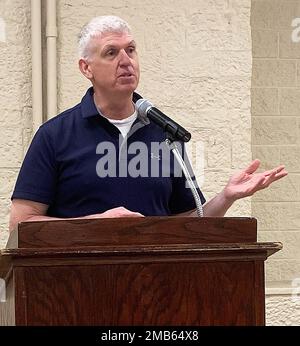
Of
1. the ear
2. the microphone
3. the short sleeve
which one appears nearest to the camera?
the microphone

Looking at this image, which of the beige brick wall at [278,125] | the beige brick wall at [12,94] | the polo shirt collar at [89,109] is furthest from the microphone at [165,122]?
the beige brick wall at [278,125]

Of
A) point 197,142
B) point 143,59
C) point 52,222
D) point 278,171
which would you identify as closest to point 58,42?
point 143,59

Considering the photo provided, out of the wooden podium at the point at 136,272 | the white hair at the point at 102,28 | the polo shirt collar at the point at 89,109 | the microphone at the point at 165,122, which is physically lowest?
the wooden podium at the point at 136,272

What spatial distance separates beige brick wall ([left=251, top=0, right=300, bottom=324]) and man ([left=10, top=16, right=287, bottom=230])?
1.60 m

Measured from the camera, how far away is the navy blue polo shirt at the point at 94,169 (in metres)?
2.62

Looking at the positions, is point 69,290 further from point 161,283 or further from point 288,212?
point 288,212

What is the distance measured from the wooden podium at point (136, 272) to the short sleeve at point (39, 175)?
499 millimetres

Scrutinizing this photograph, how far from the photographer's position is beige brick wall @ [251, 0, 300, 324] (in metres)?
4.38

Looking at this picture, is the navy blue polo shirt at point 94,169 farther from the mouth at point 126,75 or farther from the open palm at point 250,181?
the open palm at point 250,181

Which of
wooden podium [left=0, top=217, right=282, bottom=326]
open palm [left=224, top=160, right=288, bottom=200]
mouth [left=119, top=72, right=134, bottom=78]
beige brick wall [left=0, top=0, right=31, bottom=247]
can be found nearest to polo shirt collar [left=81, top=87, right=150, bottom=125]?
mouth [left=119, top=72, right=134, bottom=78]

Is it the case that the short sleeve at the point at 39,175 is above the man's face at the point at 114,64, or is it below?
below

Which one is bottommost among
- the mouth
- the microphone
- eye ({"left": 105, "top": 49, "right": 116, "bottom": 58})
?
the microphone

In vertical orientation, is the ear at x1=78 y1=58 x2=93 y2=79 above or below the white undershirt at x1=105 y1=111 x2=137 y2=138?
above

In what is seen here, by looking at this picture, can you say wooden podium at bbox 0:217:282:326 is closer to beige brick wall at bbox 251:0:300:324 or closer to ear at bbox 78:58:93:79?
ear at bbox 78:58:93:79
